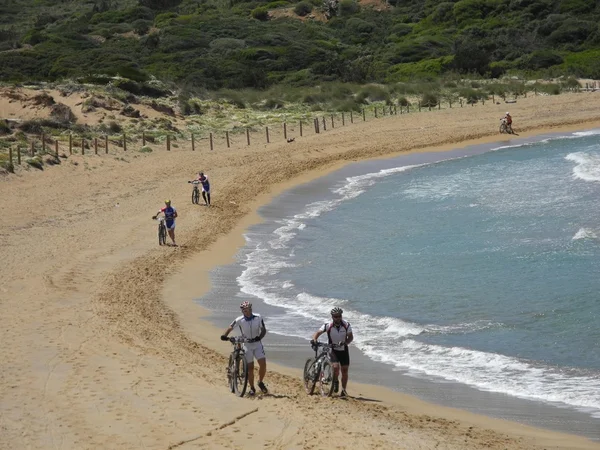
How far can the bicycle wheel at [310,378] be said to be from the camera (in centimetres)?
1394

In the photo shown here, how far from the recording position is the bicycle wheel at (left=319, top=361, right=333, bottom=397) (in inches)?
544

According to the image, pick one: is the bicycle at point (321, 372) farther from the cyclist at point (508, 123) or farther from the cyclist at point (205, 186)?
the cyclist at point (508, 123)

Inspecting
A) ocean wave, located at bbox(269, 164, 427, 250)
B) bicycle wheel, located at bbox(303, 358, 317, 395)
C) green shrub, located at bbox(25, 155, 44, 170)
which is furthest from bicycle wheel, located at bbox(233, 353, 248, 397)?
green shrub, located at bbox(25, 155, 44, 170)

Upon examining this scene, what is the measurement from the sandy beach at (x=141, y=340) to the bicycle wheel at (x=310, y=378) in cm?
22

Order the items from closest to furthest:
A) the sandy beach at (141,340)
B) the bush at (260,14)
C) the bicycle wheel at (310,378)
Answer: the sandy beach at (141,340)
the bicycle wheel at (310,378)
the bush at (260,14)

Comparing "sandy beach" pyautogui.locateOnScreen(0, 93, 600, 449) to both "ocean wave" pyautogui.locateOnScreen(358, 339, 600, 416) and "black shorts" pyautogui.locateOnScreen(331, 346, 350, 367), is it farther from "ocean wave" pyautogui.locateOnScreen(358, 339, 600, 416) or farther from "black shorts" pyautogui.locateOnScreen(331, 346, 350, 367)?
"ocean wave" pyautogui.locateOnScreen(358, 339, 600, 416)

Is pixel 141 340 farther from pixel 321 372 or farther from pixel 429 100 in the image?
pixel 429 100

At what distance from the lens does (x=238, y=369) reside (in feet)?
45.1

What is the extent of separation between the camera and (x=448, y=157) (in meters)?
44.0

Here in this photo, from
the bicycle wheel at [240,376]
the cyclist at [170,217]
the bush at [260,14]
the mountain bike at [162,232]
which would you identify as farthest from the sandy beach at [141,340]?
the bush at [260,14]

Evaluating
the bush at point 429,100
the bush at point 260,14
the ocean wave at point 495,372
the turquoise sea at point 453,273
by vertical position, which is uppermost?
the bush at point 260,14

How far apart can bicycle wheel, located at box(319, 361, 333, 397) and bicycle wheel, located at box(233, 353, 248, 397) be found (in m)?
1.08

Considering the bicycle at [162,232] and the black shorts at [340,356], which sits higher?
the bicycle at [162,232]

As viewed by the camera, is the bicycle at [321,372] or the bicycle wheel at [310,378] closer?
the bicycle at [321,372]
